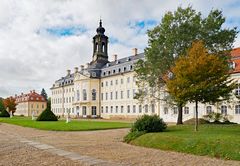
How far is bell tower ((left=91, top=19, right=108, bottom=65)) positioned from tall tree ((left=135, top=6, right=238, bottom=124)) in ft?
142

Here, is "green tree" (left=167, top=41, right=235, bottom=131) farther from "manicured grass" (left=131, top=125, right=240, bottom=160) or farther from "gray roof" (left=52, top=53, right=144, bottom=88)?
"gray roof" (left=52, top=53, right=144, bottom=88)

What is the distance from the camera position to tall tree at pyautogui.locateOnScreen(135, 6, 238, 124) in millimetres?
26531

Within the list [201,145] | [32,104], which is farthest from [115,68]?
[32,104]

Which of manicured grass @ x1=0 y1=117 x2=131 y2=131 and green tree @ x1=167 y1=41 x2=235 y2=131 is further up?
green tree @ x1=167 y1=41 x2=235 y2=131

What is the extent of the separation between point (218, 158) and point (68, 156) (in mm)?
5142

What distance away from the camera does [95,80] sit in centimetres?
6725

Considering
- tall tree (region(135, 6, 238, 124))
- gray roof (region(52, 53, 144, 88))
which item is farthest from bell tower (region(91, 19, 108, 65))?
tall tree (region(135, 6, 238, 124))

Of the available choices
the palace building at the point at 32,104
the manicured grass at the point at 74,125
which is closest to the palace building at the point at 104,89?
the manicured grass at the point at 74,125

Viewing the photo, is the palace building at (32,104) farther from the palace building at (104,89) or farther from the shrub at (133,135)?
the shrub at (133,135)

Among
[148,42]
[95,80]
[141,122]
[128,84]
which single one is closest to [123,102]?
[128,84]

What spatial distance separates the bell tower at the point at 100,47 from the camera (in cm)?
7106

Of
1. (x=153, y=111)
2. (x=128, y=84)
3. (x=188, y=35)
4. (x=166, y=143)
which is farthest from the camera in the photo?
(x=128, y=84)

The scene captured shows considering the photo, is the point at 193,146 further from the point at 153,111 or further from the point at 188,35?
the point at 153,111

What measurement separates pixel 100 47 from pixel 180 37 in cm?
4587
